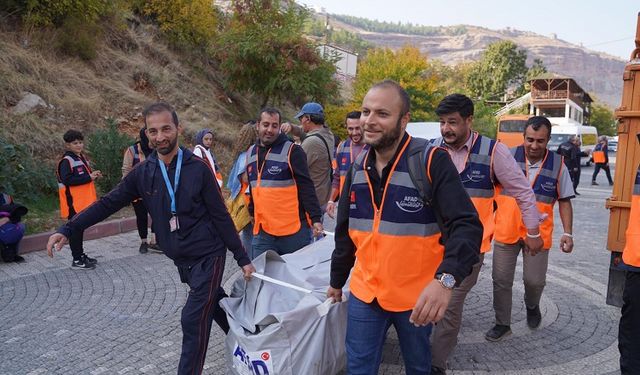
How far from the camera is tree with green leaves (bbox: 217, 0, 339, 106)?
17.5 meters

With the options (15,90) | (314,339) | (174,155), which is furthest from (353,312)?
(15,90)

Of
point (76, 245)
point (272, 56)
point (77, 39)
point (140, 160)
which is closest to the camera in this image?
point (76, 245)

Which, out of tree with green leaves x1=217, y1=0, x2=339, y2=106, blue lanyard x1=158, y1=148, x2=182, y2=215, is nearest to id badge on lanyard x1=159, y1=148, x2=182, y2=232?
blue lanyard x1=158, y1=148, x2=182, y2=215

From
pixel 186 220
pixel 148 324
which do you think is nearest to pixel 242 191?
pixel 148 324

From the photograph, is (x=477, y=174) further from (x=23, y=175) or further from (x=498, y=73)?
(x=498, y=73)

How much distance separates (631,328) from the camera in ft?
9.59

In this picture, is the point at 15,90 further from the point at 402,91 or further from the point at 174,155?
the point at 402,91

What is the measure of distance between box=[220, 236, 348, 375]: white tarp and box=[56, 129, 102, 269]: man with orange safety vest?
3474 millimetres

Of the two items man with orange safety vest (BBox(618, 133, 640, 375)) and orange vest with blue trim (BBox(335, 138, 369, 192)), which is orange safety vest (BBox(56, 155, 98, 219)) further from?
man with orange safety vest (BBox(618, 133, 640, 375))

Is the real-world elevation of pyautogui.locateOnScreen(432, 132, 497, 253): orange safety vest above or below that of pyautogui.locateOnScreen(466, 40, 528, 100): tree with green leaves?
below

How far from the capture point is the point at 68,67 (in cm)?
1309

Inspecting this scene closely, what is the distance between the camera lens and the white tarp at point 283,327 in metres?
3.18

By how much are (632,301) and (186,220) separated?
2.68 metres

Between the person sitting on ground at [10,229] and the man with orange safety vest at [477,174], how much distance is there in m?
5.30
